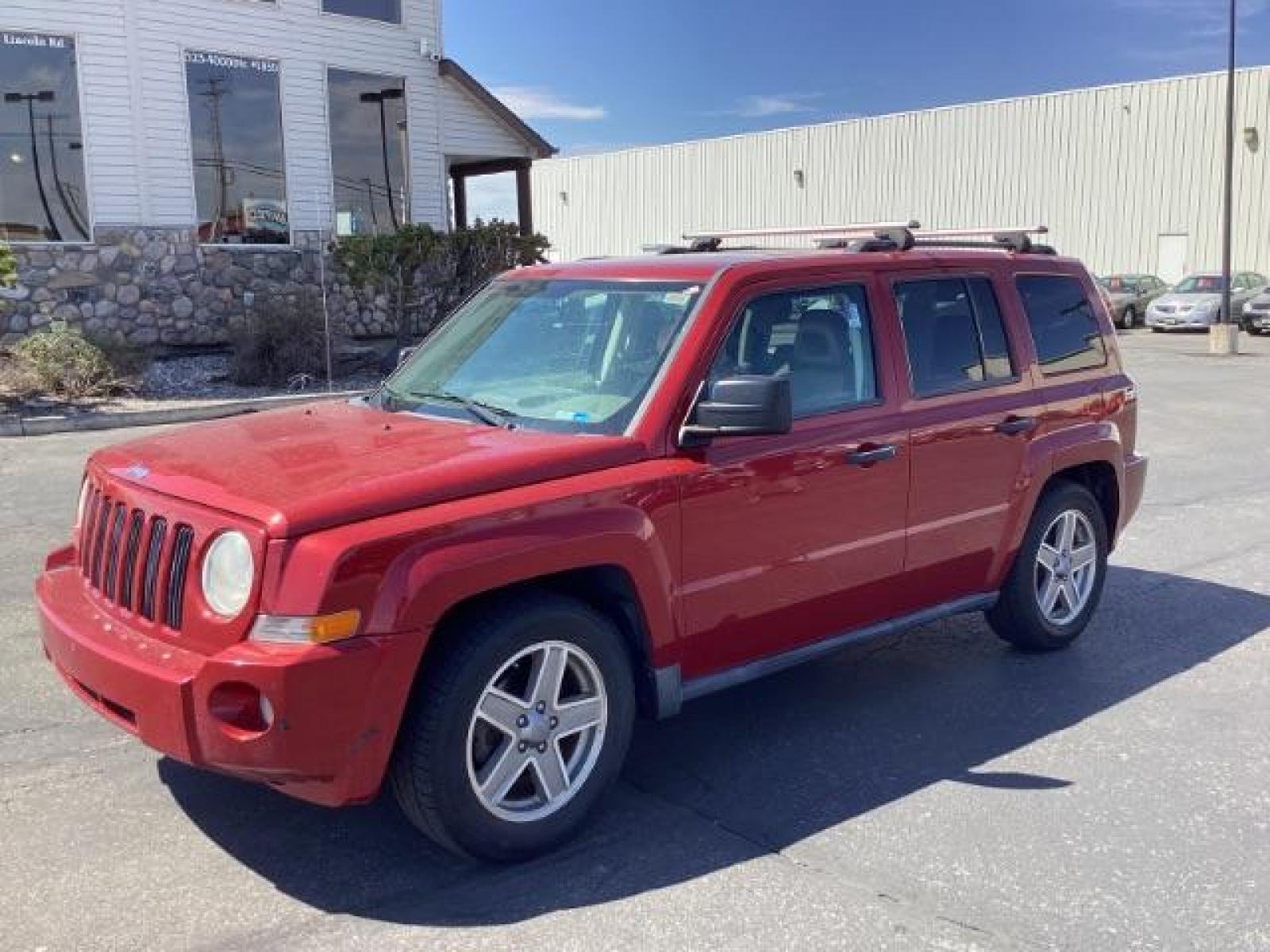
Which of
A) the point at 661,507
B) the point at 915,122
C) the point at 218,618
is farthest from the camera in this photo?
the point at 915,122

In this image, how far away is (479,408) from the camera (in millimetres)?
4289

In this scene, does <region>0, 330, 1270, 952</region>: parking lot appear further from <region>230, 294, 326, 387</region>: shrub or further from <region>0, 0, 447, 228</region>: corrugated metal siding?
<region>0, 0, 447, 228</region>: corrugated metal siding

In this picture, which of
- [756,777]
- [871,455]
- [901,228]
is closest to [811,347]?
[871,455]

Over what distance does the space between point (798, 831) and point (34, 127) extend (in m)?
15.8

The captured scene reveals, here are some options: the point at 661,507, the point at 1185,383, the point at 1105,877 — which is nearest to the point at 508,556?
the point at 661,507

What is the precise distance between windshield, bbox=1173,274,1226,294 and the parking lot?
29.5 m

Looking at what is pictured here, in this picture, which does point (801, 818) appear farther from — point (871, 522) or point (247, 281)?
point (247, 281)

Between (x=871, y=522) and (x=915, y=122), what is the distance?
1704 inches

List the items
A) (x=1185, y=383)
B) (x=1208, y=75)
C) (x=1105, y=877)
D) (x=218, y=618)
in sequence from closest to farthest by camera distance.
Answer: (x=218, y=618) < (x=1105, y=877) < (x=1185, y=383) < (x=1208, y=75)

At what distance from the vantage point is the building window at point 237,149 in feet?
57.3

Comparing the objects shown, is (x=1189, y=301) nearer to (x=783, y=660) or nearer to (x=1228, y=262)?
(x=1228, y=262)

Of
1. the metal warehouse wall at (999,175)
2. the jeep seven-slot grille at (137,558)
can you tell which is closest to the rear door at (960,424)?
the jeep seven-slot grille at (137,558)

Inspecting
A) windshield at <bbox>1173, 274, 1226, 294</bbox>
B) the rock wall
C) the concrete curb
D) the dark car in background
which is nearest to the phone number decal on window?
the rock wall

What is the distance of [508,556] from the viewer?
3467mm
